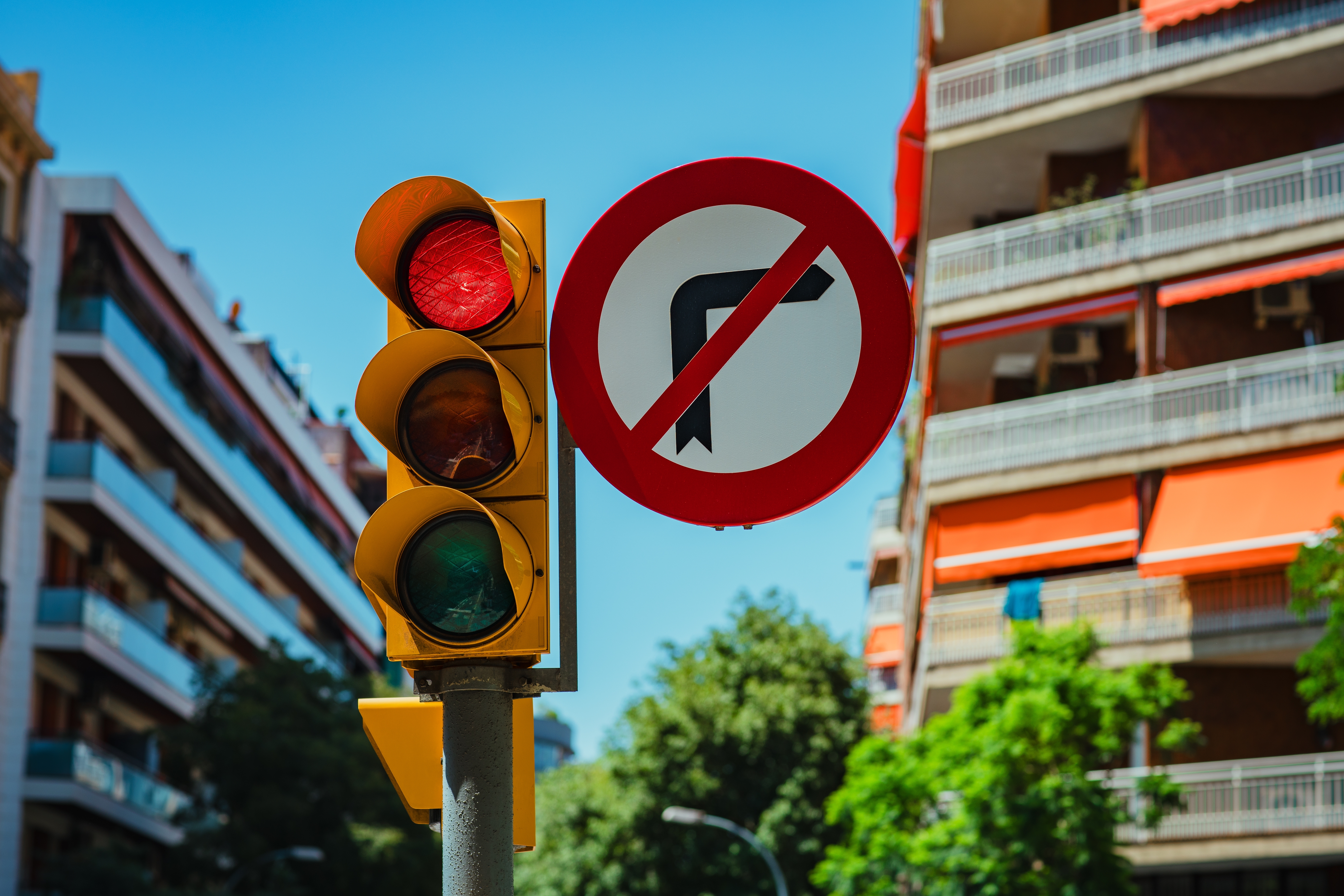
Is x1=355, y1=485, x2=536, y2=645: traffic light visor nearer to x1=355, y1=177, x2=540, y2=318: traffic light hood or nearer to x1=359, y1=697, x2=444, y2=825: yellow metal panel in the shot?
x1=359, y1=697, x2=444, y2=825: yellow metal panel

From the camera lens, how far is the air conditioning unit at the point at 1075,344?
26.0 meters

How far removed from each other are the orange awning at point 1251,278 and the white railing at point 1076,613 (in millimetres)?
4012

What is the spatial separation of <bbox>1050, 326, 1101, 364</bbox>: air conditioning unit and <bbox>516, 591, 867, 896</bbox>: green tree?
9.31 metres

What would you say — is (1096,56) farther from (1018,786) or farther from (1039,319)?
(1018,786)

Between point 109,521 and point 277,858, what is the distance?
10605 millimetres

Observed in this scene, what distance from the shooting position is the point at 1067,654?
1934 centimetres

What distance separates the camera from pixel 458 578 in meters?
2.53

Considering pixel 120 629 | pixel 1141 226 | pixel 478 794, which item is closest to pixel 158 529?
pixel 120 629

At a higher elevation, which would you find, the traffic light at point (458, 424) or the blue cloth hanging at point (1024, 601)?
the blue cloth hanging at point (1024, 601)

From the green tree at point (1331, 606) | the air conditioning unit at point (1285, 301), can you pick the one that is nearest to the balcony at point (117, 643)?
the air conditioning unit at point (1285, 301)

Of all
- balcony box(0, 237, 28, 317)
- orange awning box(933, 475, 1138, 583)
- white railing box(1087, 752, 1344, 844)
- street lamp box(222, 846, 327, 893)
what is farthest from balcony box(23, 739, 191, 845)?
white railing box(1087, 752, 1344, 844)

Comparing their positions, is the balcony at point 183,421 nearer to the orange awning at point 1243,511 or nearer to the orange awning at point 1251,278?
the orange awning at point 1251,278

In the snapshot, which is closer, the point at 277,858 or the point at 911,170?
the point at 911,170

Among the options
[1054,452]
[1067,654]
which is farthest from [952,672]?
[1067,654]
